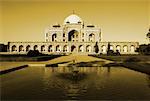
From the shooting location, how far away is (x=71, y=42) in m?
51.6

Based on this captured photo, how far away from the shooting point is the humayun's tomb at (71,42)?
5184 centimetres

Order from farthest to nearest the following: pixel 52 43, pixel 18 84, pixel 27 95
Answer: pixel 52 43, pixel 18 84, pixel 27 95

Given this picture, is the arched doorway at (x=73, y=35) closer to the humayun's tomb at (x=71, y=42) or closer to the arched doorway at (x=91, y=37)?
the humayun's tomb at (x=71, y=42)

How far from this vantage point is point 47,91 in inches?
266

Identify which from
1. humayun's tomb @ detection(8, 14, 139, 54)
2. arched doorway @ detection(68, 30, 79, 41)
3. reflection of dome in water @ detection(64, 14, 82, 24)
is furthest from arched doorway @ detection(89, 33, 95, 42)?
reflection of dome in water @ detection(64, 14, 82, 24)

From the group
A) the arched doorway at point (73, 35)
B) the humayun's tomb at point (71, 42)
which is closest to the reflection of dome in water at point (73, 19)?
the humayun's tomb at point (71, 42)

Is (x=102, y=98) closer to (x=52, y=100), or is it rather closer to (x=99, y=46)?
(x=52, y=100)

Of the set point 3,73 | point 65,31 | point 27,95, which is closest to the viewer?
point 27,95

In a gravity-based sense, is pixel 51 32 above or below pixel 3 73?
above

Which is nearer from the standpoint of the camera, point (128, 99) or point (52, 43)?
point (128, 99)

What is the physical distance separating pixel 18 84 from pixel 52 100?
8.96 ft

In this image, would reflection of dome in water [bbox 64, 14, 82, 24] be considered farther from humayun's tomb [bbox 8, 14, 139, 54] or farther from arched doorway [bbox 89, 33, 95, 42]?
arched doorway [bbox 89, 33, 95, 42]

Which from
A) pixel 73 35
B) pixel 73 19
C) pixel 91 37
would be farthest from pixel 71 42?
pixel 73 35

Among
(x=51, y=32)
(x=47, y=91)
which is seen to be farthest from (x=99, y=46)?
(x=47, y=91)
